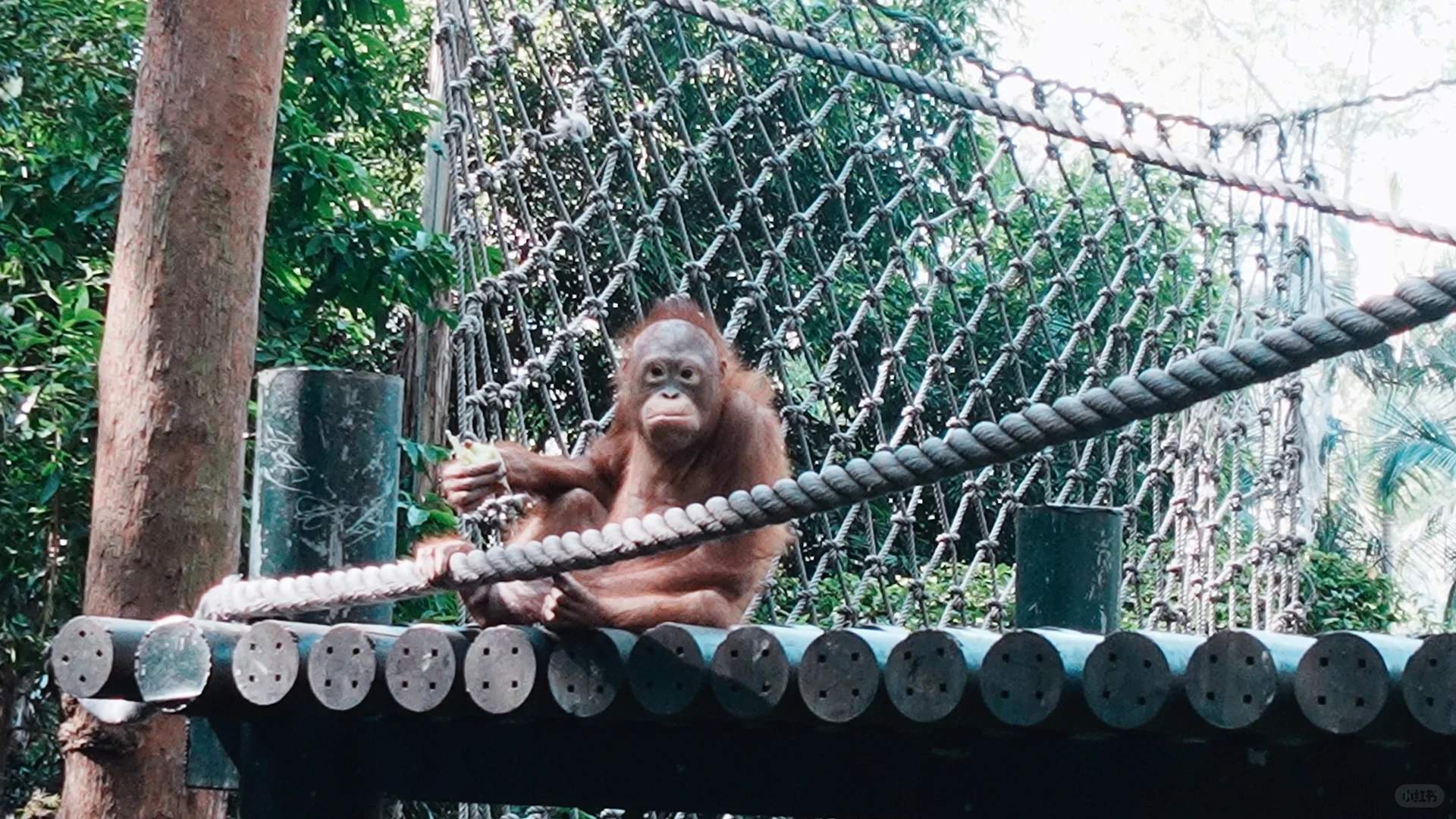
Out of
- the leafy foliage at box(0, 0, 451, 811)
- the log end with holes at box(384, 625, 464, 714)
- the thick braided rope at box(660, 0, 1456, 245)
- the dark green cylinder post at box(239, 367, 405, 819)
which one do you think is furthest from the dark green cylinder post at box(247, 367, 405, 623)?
the leafy foliage at box(0, 0, 451, 811)

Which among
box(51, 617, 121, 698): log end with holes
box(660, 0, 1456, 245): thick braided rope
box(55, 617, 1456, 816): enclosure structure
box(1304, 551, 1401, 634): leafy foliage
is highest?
box(660, 0, 1456, 245): thick braided rope

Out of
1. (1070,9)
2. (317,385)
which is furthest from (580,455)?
(1070,9)

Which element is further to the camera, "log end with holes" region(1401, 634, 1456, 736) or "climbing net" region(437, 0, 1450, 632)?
"climbing net" region(437, 0, 1450, 632)

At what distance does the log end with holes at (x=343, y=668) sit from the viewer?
1.41 meters

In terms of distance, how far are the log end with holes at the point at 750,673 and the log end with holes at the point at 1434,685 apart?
1.46 ft

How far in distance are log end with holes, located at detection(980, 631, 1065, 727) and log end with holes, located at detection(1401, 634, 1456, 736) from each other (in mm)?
230

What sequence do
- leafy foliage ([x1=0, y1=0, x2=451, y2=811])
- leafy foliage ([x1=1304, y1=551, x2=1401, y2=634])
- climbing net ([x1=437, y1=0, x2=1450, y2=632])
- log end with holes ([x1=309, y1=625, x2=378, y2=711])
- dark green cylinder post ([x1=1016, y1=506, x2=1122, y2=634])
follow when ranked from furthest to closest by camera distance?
leafy foliage ([x1=1304, y1=551, x2=1401, y2=634]), leafy foliage ([x1=0, y1=0, x2=451, y2=811]), climbing net ([x1=437, y1=0, x2=1450, y2=632]), dark green cylinder post ([x1=1016, y1=506, x2=1122, y2=634]), log end with holes ([x1=309, y1=625, x2=378, y2=711])

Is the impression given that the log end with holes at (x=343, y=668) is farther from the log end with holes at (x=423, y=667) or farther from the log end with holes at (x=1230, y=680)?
the log end with holes at (x=1230, y=680)

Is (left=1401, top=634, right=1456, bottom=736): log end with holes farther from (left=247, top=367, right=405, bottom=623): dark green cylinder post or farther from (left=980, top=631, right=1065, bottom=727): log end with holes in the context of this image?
(left=247, top=367, right=405, bottom=623): dark green cylinder post

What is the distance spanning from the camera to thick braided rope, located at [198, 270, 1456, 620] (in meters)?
1.14

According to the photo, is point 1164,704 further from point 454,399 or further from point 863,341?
point 863,341

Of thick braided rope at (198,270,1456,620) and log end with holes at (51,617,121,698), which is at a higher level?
thick braided rope at (198,270,1456,620)

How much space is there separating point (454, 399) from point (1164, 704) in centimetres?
448

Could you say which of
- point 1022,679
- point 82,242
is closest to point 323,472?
point 1022,679
